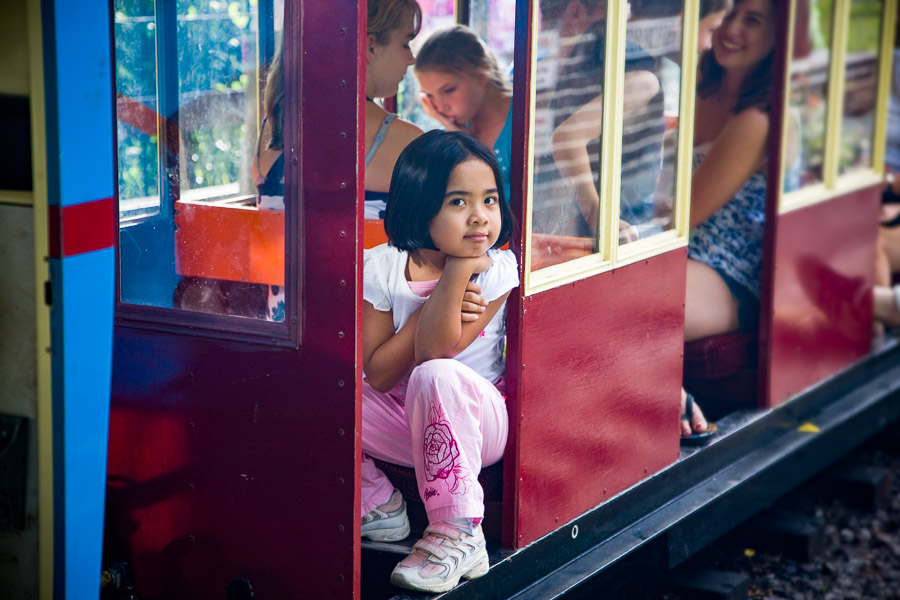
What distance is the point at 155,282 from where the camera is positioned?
3.08m

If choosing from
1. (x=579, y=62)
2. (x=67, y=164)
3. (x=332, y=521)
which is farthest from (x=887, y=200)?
(x=67, y=164)

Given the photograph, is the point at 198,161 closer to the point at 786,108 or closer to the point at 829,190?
the point at 786,108

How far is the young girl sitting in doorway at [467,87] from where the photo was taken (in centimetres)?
380

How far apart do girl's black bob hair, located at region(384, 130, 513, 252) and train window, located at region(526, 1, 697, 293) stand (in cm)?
16

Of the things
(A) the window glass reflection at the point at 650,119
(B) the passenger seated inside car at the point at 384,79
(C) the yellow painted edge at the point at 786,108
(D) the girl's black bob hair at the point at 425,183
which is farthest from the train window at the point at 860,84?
(D) the girl's black bob hair at the point at 425,183

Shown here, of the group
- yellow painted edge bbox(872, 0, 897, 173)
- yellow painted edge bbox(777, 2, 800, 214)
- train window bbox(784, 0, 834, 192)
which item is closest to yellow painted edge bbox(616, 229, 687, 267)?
yellow painted edge bbox(777, 2, 800, 214)

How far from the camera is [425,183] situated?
3.14 m

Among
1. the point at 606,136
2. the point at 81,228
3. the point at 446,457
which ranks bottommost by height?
the point at 446,457

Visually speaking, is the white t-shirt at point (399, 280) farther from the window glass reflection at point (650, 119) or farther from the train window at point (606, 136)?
the window glass reflection at point (650, 119)

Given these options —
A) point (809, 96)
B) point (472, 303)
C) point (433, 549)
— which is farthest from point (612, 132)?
point (809, 96)

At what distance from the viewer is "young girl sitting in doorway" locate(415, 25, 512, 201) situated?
3.80 m

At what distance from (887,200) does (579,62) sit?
3686 millimetres

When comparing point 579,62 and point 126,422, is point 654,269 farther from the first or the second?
point 126,422

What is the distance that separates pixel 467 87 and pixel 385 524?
1460 mm
